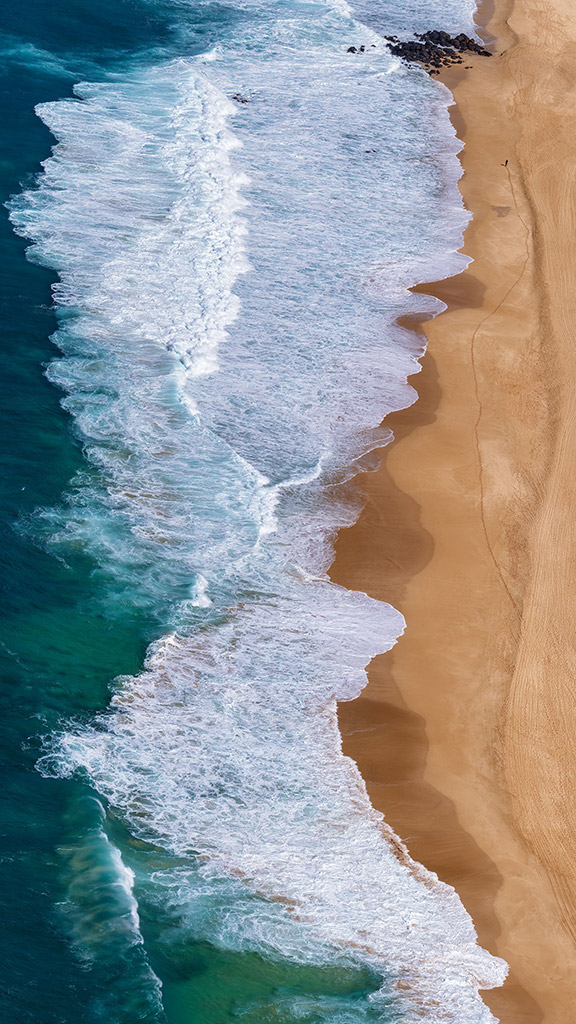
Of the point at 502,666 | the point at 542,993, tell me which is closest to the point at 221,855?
the point at 542,993

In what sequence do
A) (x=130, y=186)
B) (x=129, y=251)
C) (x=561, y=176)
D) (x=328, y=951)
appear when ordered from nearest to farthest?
(x=328, y=951), (x=129, y=251), (x=130, y=186), (x=561, y=176)

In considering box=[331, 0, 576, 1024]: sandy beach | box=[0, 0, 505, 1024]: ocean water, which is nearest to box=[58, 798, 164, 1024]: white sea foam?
box=[0, 0, 505, 1024]: ocean water

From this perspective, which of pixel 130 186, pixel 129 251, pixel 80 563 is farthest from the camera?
pixel 130 186

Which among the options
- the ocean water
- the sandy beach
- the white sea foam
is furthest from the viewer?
the sandy beach

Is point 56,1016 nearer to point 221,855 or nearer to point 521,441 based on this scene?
point 221,855

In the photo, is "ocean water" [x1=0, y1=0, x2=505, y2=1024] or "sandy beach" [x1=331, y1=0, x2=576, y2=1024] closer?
"ocean water" [x1=0, y1=0, x2=505, y2=1024]

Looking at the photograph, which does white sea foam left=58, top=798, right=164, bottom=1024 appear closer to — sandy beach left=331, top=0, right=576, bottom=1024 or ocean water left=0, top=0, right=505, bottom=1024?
ocean water left=0, top=0, right=505, bottom=1024

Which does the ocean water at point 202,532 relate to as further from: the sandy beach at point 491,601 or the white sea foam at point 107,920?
the sandy beach at point 491,601
